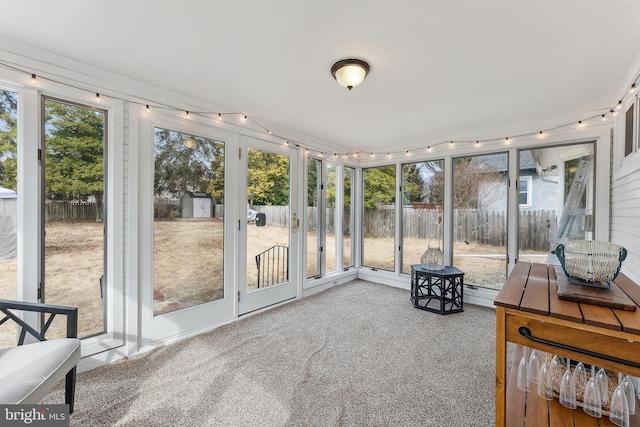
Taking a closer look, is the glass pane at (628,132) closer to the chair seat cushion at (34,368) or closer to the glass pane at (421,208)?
the glass pane at (421,208)

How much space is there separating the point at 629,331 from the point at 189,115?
3.45 metres

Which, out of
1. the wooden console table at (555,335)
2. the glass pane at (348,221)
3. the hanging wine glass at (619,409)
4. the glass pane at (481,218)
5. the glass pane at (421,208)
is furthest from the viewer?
the glass pane at (348,221)

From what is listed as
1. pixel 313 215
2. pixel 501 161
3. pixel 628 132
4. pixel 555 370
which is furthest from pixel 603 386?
pixel 313 215

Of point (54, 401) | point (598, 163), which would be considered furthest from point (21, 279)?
point (598, 163)

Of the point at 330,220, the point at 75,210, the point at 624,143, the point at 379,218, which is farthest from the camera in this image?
the point at 379,218

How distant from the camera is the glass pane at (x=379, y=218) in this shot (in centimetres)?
496

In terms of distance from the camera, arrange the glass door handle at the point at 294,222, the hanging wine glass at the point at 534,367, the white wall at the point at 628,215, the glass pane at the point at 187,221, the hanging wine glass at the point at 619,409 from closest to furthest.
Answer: the hanging wine glass at the point at 619,409 < the hanging wine glass at the point at 534,367 < the white wall at the point at 628,215 < the glass pane at the point at 187,221 < the glass door handle at the point at 294,222

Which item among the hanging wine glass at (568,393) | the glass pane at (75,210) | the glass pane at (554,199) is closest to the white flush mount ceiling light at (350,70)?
the glass pane at (75,210)

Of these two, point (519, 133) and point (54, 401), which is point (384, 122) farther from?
point (54, 401)

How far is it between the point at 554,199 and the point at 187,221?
4.44 m

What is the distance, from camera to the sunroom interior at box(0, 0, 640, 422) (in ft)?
5.82

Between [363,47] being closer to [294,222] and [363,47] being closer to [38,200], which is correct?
[294,222]

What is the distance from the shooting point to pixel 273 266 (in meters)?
3.83

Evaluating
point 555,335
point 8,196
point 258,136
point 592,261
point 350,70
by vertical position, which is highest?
point 350,70
